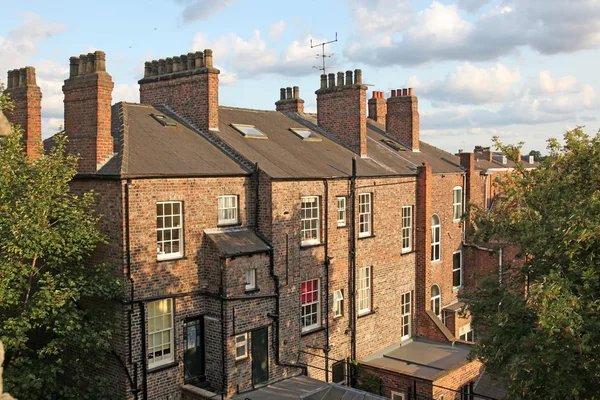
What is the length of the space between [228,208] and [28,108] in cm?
749

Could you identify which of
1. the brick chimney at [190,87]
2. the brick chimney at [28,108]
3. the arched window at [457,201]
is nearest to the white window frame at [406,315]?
the arched window at [457,201]

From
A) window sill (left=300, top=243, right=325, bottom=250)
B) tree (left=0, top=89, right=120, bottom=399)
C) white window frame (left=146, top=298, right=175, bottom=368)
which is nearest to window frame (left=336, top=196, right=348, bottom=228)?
window sill (left=300, top=243, right=325, bottom=250)

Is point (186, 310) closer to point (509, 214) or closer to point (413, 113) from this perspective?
point (509, 214)

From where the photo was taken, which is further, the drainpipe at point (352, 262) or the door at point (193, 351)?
the drainpipe at point (352, 262)

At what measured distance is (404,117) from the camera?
3042 centimetres

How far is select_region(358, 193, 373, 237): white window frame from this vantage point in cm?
2247

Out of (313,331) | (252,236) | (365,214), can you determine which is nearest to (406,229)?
(365,214)

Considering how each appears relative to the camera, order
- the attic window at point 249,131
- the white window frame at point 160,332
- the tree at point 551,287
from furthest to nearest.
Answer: the attic window at point 249,131 < the white window frame at point 160,332 < the tree at point 551,287

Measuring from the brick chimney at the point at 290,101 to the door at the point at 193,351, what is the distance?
15930 mm

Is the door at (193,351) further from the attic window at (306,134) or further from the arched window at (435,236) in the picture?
the arched window at (435,236)

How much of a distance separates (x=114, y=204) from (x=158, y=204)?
124 centimetres

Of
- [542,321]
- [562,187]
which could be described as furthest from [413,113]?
[542,321]

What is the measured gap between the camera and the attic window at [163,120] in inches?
797

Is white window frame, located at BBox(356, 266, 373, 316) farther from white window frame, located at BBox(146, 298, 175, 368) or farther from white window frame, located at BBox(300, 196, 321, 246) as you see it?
white window frame, located at BBox(146, 298, 175, 368)
